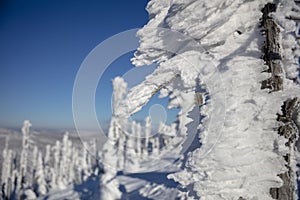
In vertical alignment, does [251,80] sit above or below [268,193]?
above

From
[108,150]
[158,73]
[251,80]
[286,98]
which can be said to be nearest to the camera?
[286,98]

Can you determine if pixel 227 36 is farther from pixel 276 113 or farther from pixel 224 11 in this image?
pixel 276 113

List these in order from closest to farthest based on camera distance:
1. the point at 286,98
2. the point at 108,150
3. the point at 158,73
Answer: the point at 286,98 → the point at 158,73 → the point at 108,150

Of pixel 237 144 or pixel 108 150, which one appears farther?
pixel 108 150

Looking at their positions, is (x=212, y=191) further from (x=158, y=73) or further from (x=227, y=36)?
(x=227, y=36)

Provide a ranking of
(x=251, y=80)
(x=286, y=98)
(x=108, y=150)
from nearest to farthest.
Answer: (x=286, y=98)
(x=251, y=80)
(x=108, y=150)

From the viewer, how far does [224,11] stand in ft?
9.02

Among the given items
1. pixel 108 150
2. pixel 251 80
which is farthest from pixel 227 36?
pixel 108 150

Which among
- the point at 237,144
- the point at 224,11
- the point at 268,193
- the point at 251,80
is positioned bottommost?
the point at 268,193

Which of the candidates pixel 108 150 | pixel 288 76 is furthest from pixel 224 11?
pixel 108 150

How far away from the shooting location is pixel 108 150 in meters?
19.8

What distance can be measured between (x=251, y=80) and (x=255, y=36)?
47 centimetres

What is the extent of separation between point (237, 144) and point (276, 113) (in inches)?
19.7

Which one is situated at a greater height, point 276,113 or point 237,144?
point 276,113
